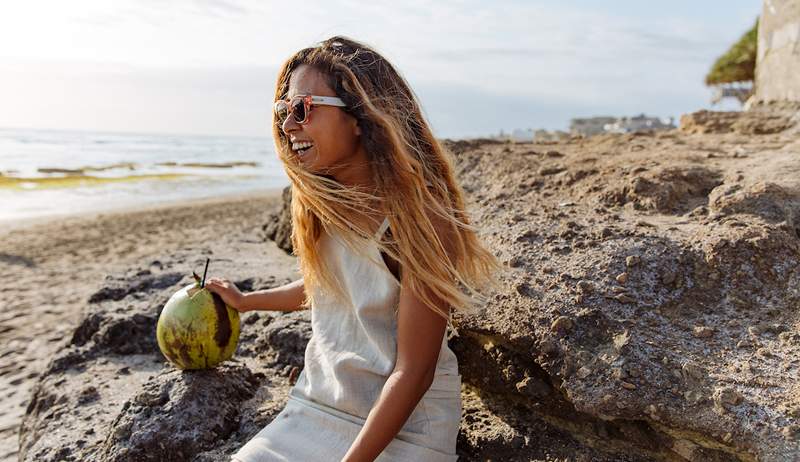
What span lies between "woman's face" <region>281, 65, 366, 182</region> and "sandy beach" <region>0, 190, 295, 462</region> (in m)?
2.15

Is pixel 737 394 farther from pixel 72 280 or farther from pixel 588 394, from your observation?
pixel 72 280

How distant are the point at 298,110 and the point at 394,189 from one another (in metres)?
0.41

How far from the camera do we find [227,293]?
9.03ft

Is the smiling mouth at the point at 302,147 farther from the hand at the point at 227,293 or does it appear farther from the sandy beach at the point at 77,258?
the sandy beach at the point at 77,258

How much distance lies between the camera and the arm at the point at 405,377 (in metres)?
1.80

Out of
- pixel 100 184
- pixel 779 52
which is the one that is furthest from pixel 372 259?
pixel 100 184

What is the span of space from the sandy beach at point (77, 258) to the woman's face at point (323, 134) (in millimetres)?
2146

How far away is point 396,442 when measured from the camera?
194cm

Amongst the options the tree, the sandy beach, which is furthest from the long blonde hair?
the tree

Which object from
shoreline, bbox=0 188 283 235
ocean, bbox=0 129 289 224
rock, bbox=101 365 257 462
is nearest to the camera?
rock, bbox=101 365 257 462

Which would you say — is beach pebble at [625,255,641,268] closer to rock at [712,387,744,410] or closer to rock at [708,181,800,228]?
rock at [708,181,800,228]

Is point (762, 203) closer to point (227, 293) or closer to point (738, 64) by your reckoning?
point (227, 293)

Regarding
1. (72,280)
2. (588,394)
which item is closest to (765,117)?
(588,394)

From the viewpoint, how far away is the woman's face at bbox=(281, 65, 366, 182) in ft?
6.70
